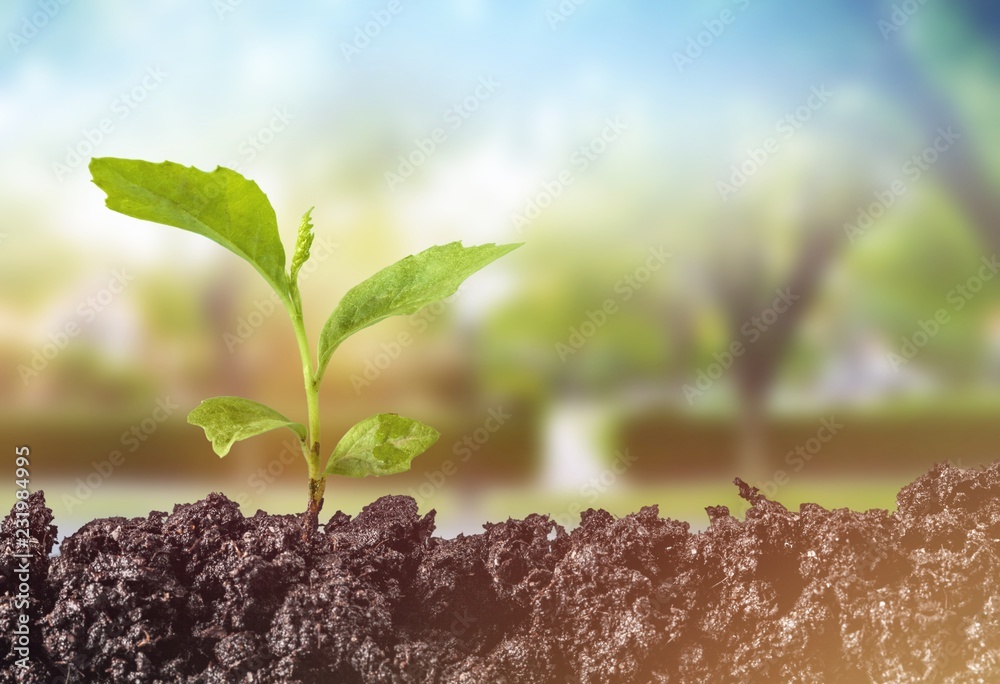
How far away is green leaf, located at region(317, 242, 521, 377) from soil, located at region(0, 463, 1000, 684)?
0.29 meters

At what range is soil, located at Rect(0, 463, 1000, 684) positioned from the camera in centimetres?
121

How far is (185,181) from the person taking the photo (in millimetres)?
1230

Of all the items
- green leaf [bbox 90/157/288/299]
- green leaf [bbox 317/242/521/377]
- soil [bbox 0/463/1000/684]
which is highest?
green leaf [bbox 90/157/288/299]

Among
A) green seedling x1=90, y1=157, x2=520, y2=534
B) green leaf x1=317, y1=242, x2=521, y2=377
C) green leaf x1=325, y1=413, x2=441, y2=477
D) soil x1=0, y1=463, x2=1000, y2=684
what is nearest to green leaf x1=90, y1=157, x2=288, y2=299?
green seedling x1=90, y1=157, x2=520, y2=534

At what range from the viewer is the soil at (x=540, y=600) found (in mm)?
1210

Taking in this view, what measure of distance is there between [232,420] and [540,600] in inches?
18.4

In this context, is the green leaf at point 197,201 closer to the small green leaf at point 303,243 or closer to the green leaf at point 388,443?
the small green leaf at point 303,243

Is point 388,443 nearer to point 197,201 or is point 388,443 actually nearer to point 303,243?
point 303,243

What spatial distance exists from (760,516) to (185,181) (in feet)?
2.89

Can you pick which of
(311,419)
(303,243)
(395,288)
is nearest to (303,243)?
(303,243)

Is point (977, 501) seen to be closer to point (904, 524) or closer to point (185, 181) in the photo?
point (904, 524)

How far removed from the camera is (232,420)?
129cm
